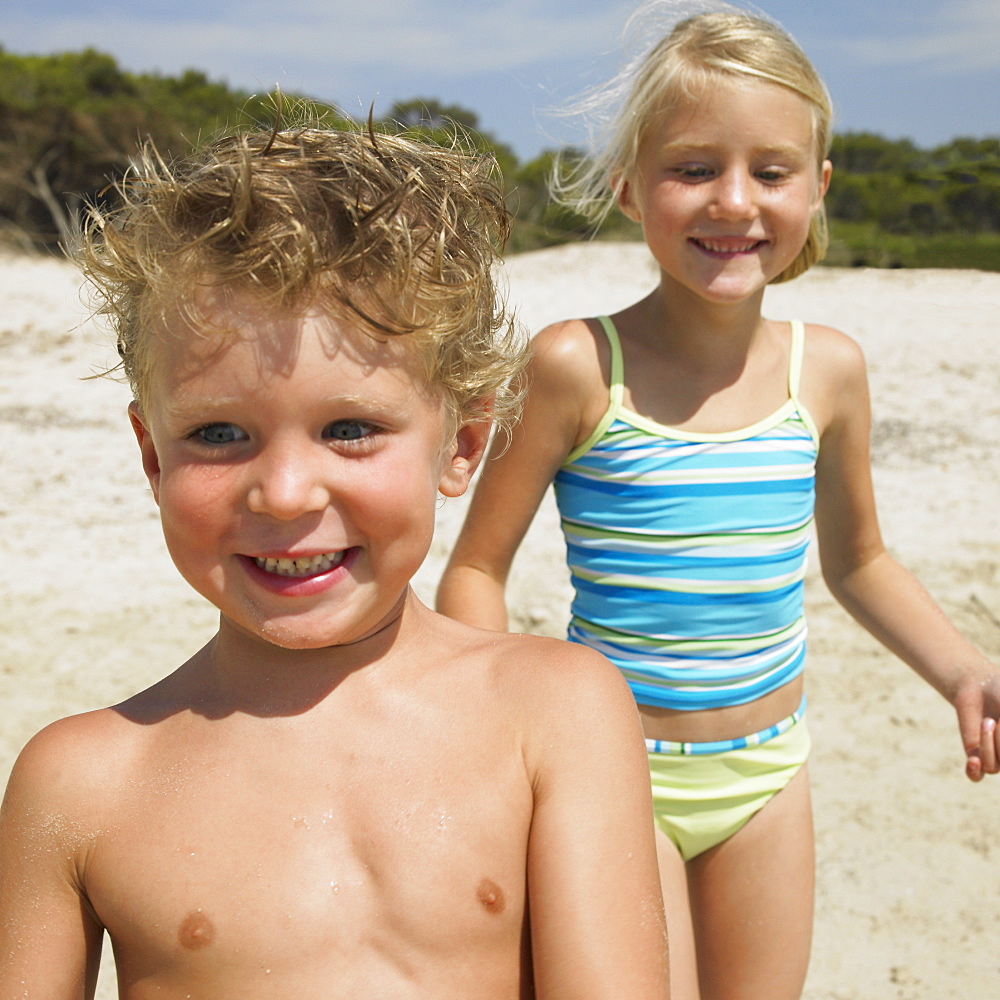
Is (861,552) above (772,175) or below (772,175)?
below

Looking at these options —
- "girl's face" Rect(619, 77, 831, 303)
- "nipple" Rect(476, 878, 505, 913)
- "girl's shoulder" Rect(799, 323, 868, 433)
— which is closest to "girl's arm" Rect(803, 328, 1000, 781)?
"girl's shoulder" Rect(799, 323, 868, 433)

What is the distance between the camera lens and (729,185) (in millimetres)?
2191

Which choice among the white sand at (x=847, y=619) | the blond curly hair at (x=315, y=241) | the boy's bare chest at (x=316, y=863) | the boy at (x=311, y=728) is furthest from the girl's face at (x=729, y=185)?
the white sand at (x=847, y=619)

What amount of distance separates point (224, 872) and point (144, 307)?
0.72m

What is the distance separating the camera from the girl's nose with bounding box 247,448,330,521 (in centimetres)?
128

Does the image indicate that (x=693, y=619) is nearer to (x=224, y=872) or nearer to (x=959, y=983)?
(x=224, y=872)

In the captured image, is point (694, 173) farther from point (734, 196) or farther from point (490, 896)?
point (490, 896)

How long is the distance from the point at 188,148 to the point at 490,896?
916cm

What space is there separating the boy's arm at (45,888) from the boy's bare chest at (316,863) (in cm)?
4

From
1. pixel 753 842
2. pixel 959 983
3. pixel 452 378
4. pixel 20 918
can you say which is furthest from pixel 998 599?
pixel 20 918

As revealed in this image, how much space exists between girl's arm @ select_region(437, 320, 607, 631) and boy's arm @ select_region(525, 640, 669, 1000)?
74 cm

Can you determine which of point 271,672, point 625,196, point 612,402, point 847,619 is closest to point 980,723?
point 612,402

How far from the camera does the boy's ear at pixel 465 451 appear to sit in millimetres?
1560

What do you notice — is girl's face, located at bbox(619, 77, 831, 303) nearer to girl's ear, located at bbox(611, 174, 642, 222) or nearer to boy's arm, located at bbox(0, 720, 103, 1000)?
girl's ear, located at bbox(611, 174, 642, 222)
